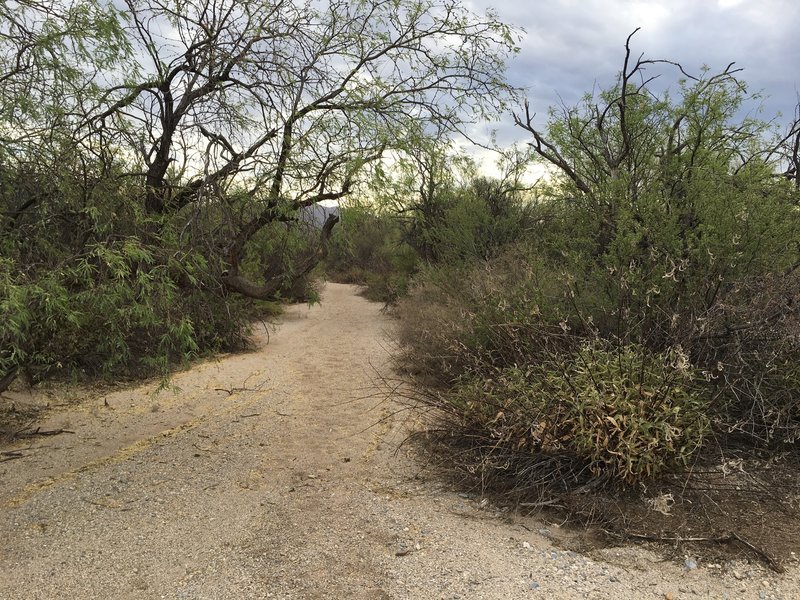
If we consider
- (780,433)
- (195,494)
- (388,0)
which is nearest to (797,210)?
(780,433)

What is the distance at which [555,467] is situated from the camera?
4.47 m

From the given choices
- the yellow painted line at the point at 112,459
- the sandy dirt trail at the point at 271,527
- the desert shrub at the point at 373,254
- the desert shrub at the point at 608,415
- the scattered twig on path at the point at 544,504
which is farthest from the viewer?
the desert shrub at the point at 373,254

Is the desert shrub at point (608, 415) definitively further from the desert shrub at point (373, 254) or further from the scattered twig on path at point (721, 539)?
the desert shrub at point (373, 254)

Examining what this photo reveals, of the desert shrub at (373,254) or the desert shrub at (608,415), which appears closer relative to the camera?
the desert shrub at (608,415)

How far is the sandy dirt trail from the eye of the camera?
11.0ft

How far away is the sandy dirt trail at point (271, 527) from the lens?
3.34m

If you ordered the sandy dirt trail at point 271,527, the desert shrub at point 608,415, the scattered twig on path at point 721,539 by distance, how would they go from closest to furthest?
the sandy dirt trail at point 271,527, the scattered twig on path at point 721,539, the desert shrub at point 608,415

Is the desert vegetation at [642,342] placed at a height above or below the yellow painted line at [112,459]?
above

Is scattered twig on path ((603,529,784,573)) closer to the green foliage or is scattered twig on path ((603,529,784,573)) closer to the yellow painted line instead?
the green foliage

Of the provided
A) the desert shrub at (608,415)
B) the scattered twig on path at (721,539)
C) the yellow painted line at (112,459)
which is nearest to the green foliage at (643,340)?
the desert shrub at (608,415)

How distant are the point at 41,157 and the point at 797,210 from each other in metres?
7.36

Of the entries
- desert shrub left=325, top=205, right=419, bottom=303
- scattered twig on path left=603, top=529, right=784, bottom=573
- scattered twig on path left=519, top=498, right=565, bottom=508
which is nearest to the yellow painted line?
desert shrub left=325, top=205, right=419, bottom=303

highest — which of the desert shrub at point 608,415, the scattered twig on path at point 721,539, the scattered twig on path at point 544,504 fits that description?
the desert shrub at point 608,415

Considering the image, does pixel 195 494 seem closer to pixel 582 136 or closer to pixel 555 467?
pixel 555 467
